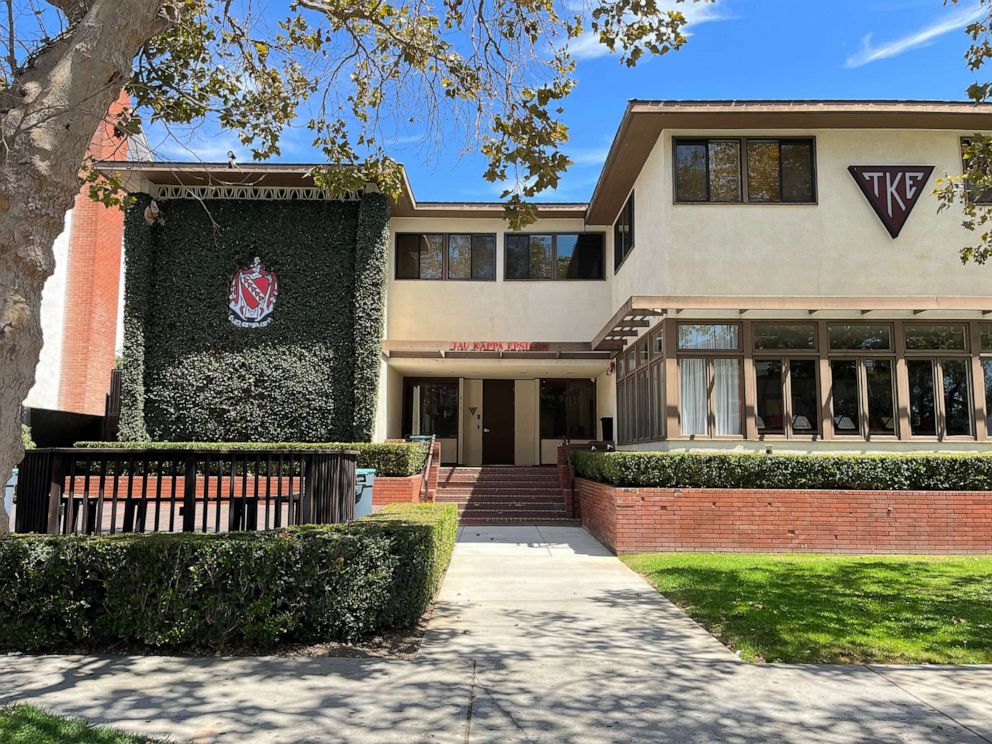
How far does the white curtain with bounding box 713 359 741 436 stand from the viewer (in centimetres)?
1217

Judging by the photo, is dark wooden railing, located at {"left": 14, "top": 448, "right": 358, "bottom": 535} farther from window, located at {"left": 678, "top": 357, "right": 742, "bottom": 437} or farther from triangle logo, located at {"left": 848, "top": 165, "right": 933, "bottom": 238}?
triangle logo, located at {"left": 848, "top": 165, "right": 933, "bottom": 238}

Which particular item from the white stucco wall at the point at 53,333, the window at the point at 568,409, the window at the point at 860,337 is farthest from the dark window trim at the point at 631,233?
the white stucco wall at the point at 53,333

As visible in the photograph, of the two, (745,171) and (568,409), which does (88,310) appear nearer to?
(568,409)

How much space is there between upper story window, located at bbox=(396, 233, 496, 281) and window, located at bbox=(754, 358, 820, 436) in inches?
326

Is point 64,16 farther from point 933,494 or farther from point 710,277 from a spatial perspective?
point 933,494

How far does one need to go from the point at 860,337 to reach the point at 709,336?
2.60 m

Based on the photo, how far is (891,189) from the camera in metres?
12.6

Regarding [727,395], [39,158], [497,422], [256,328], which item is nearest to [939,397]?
[727,395]

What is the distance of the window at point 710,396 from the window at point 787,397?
0.37 m

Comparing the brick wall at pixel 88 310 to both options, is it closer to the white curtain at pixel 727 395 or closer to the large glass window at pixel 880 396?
the white curtain at pixel 727 395

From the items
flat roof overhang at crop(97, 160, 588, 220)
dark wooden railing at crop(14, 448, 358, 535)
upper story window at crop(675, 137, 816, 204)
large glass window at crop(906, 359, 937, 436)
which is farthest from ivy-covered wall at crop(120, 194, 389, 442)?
large glass window at crop(906, 359, 937, 436)

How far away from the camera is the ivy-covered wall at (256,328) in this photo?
16.8 meters

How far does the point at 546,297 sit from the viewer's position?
18.5 meters

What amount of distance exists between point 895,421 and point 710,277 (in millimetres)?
3907
